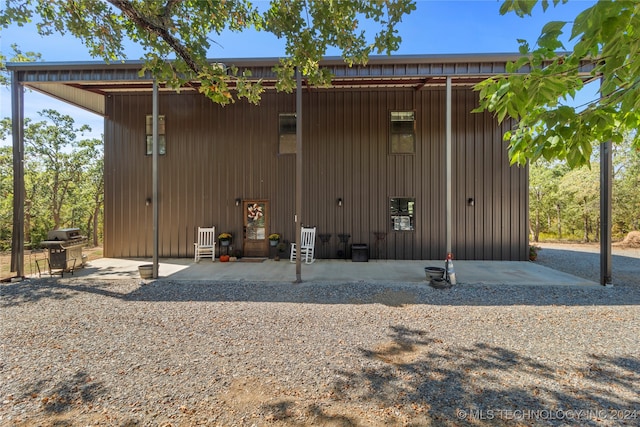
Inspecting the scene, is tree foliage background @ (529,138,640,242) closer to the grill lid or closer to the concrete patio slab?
the concrete patio slab

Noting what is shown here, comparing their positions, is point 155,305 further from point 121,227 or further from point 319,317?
point 121,227

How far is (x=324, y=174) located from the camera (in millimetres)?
8094

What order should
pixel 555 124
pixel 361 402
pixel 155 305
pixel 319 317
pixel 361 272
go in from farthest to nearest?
pixel 361 272 → pixel 155 305 → pixel 319 317 → pixel 361 402 → pixel 555 124

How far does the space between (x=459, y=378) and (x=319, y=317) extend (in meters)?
1.83

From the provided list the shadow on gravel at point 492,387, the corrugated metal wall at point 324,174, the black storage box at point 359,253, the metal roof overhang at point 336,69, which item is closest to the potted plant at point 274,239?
the corrugated metal wall at point 324,174

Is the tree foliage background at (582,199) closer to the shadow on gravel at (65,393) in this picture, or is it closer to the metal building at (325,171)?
the metal building at (325,171)

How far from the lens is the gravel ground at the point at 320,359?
6.29 ft

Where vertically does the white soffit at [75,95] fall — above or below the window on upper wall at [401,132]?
above

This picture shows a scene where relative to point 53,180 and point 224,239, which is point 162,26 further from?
point 53,180

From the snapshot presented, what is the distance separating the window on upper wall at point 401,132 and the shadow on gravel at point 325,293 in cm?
431

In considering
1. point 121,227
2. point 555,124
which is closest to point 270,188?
point 121,227

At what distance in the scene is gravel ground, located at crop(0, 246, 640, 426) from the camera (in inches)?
75.4

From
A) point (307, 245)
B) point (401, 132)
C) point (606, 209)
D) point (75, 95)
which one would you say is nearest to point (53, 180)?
point (75, 95)

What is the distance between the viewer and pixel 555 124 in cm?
134
